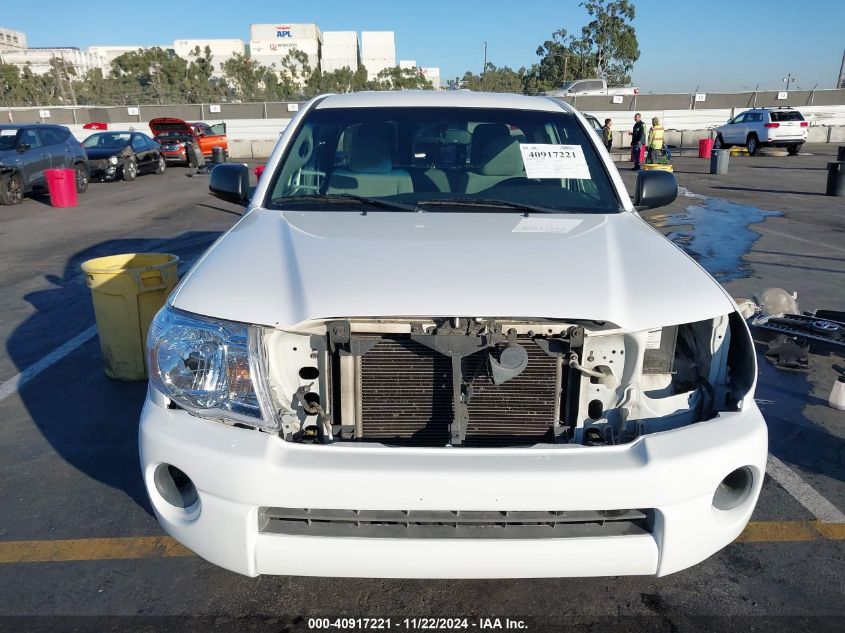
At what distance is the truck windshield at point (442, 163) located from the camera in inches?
137

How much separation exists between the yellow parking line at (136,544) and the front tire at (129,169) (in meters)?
18.8

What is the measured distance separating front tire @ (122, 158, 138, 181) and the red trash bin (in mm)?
5034

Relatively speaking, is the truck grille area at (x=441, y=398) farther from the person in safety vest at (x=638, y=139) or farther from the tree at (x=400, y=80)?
the tree at (x=400, y=80)

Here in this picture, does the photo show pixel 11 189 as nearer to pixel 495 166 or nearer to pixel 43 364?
pixel 43 364

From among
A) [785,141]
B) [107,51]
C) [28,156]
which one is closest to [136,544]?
[28,156]

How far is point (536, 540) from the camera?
2.09 m

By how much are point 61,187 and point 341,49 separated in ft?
388

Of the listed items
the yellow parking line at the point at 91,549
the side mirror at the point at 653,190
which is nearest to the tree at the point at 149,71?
the side mirror at the point at 653,190

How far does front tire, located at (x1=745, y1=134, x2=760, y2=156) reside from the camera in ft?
85.8

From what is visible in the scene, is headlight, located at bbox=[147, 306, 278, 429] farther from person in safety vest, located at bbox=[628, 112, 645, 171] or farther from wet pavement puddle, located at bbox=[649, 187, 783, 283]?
person in safety vest, located at bbox=[628, 112, 645, 171]

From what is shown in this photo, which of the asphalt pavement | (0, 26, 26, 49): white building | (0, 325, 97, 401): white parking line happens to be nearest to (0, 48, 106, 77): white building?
(0, 26, 26, 49): white building

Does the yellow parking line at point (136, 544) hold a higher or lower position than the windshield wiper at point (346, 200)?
lower

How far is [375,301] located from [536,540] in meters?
0.90

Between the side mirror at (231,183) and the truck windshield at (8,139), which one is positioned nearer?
the side mirror at (231,183)
